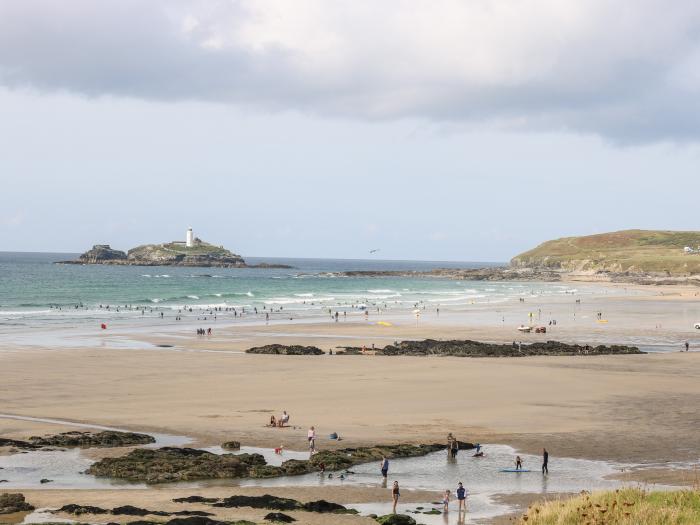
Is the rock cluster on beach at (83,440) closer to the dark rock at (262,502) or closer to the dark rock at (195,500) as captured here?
the dark rock at (195,500)

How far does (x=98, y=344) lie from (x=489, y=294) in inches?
3492

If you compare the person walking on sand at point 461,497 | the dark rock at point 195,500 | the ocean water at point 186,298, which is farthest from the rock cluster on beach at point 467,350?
the person walking on sand at point 461,497

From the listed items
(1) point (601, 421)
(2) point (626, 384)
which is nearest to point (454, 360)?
(2) point (626, 384)

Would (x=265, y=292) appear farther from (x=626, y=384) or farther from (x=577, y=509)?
(x=577, y=509)

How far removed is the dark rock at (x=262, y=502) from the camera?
22031 mm

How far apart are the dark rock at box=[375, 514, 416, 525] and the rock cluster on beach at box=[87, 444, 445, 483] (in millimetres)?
5432

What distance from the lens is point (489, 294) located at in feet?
459

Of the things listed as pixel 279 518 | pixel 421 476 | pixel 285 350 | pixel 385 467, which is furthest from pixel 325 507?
pixel 285 350

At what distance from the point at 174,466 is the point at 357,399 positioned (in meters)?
14.1

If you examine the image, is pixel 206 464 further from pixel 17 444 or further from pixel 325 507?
pixel 17 444

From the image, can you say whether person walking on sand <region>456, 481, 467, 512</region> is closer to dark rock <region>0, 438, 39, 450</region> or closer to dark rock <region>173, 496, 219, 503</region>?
dark rock <region>173, 496, 219, 503</region>

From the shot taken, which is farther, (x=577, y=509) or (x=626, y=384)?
(x=626, y=384)

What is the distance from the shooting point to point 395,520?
69.1 ft

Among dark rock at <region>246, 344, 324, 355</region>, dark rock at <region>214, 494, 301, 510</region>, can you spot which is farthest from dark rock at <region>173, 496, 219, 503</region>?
dark rock at <region>246, 344, 324, 355</region>
